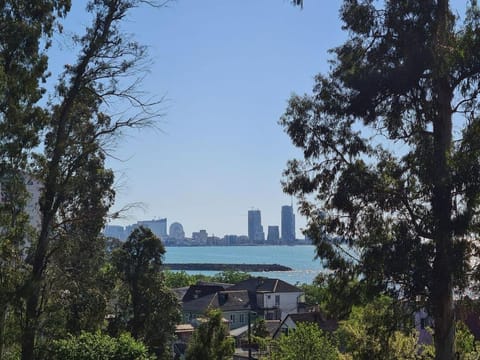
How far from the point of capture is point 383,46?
43.5ft

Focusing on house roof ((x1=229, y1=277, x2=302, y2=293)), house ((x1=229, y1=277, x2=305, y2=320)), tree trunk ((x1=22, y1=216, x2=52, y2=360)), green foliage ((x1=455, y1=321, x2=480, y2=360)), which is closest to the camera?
green foliage ((x1=455, y1=321, x2=480, y2=360))

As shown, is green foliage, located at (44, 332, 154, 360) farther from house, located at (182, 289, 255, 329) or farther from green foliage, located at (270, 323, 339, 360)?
house, located at (182, 289, 255, 329)

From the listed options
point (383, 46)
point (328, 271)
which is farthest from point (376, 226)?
point (383, 46)

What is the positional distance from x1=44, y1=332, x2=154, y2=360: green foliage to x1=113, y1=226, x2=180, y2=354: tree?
1533cm

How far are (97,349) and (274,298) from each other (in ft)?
161

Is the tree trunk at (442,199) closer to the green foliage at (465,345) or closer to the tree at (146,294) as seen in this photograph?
the green foliage at (465,345)

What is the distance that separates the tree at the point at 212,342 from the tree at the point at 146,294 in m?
9.66

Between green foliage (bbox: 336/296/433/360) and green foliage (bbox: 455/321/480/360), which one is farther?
green foliage (bbox: 455/321/480/360)

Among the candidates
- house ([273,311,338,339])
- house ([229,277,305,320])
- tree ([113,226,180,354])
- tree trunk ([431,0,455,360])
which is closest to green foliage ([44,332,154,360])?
tree trunk ([431,0,455,360])

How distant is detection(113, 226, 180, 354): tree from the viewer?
3038 cm

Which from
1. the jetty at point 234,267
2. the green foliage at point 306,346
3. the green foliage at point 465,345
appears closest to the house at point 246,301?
the green foliage at point 306,346

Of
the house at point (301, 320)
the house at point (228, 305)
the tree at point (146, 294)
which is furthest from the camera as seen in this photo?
the house at point (228, 305)

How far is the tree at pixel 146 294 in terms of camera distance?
99.7ft

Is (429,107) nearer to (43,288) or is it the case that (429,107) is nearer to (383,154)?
(383,154)
